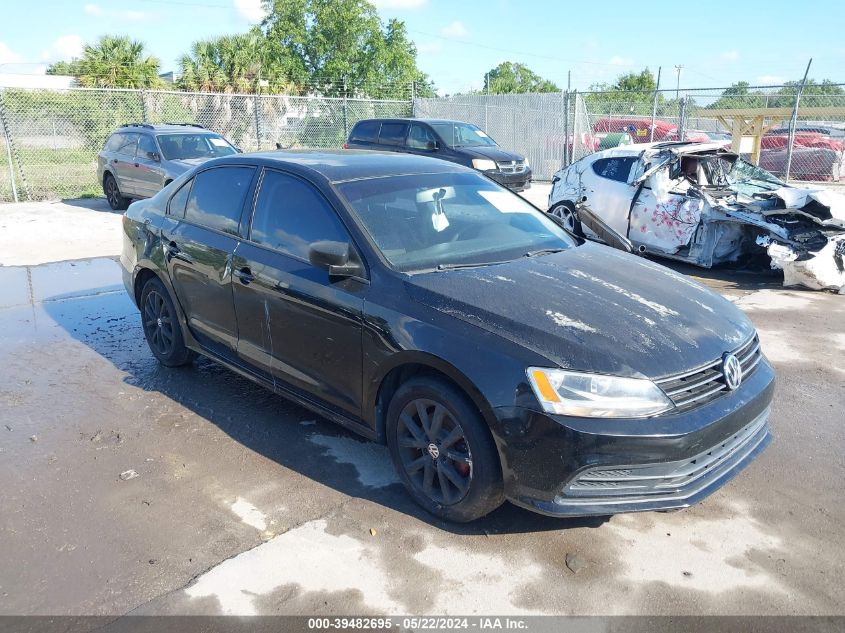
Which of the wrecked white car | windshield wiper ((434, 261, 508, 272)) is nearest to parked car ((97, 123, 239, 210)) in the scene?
the wrecked white car

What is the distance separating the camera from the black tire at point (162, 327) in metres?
5.22

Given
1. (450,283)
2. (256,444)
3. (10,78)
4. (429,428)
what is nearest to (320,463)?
(256,444)

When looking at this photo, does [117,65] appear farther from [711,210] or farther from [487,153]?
[711,210]

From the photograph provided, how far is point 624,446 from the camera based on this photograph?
9.47 ft

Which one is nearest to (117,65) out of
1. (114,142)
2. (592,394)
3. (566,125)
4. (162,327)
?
(114,142)

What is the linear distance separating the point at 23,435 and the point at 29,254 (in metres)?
6.57

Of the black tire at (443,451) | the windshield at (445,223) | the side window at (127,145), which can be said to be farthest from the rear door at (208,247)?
the side window at (127,145)

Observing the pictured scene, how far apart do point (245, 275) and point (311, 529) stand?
1640mm

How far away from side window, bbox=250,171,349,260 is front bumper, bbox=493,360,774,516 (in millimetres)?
1516

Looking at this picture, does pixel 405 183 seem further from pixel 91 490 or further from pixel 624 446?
pixel 91 490

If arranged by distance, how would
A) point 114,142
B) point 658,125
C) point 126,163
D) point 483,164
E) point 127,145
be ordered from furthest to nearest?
point 658,125 < point 483,164 < point 114,142 < point 127,145 < point 126,163

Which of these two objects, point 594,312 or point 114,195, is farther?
point 114,195

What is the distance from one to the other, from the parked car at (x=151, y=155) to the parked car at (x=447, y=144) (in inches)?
131

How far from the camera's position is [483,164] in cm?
1484
